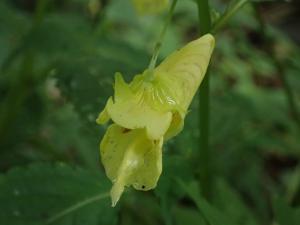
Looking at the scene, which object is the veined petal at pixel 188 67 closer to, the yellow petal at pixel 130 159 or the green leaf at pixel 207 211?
the yellow petal at pixel 130 159


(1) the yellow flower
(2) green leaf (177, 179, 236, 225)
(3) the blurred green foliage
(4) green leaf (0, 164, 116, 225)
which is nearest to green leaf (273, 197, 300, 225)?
(3) the blurred green foliage

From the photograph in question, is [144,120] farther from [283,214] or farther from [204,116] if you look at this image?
[283,214]

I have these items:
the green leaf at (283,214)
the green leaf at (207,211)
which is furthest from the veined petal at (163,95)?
the green leaf at (283,214)

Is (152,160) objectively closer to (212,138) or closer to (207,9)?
(207,9)

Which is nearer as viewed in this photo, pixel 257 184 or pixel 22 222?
pixel 22 222

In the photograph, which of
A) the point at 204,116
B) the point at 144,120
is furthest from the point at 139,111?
the point at 204,116

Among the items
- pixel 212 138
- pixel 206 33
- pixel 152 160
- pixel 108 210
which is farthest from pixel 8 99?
pixel 152 160
